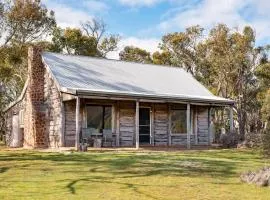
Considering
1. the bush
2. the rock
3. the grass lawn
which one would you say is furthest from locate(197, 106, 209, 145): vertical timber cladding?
the rock

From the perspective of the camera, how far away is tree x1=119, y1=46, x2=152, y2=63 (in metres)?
51.2

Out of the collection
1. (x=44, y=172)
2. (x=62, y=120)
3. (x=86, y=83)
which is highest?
(x=86, y=83)

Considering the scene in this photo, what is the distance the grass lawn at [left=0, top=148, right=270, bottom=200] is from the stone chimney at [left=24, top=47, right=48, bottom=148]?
9.89 m

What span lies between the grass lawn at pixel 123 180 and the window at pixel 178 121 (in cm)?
1124

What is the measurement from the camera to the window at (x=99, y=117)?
77.0ft

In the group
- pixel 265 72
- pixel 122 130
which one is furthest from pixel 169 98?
pixel 265 72

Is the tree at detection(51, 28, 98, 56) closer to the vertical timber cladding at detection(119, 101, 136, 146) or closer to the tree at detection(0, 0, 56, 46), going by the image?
the tree at detection(0, 0, 56, 46)

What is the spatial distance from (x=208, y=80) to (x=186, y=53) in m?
3.38

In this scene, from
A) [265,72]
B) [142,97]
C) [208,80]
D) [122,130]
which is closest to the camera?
[142,97]

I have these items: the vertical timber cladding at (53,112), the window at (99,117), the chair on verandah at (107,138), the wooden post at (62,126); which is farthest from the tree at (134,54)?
the wooden post at (62,126)

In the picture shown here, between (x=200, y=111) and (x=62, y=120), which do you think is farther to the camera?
(x=200, y=111)

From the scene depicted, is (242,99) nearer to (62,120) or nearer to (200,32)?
(200,32)

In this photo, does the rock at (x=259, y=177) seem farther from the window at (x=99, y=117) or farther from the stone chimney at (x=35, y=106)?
the stone chimney at (x=35, y=106)

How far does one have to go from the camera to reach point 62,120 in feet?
73.5
